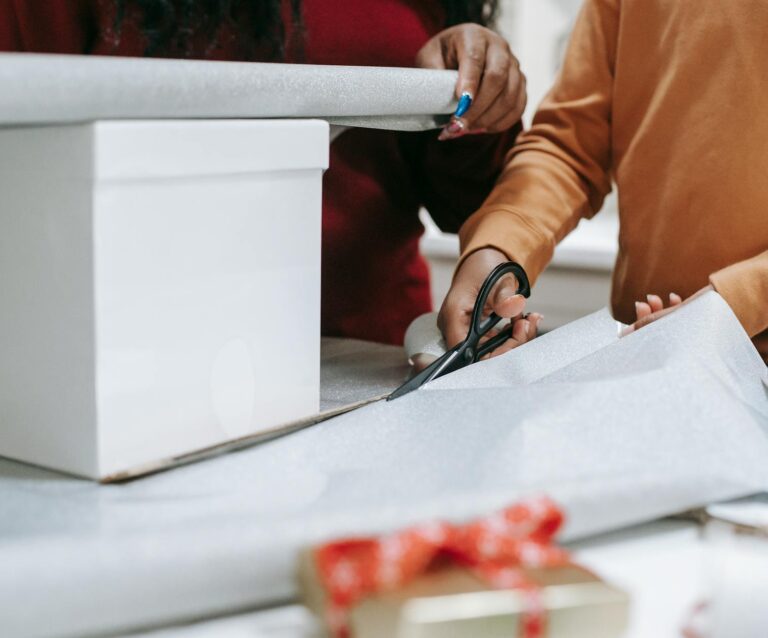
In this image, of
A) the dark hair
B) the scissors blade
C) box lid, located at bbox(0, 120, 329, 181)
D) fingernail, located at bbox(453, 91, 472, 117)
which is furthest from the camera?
the dark hair

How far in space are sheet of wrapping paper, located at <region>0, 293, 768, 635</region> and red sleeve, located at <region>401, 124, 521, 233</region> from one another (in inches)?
14.5

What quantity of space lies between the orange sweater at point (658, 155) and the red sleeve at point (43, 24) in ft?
1.20

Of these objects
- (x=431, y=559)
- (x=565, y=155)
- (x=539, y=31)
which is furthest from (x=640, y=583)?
(x=539, y=31)

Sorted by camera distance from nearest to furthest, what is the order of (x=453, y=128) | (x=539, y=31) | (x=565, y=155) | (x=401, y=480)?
1. (x=401, y=480)
2. (x=453, y=128)
3. (x=565, y=155)
4. (x=539, y=31)

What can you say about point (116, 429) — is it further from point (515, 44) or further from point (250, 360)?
point (515, 44)

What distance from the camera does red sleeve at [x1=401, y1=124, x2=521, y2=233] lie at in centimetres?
83

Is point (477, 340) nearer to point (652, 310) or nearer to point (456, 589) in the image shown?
point (652, 310)

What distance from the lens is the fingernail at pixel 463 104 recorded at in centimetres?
60

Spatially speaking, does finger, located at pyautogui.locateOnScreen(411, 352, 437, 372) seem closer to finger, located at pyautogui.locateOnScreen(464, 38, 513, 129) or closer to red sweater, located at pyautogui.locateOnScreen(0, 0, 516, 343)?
finger, located at pyautogui.locateOnScreen(464, 38, 513, 129)

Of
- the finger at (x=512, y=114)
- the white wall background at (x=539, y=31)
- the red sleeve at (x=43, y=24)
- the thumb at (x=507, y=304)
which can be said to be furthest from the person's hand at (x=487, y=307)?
the white wall background at (x=539, y=31)

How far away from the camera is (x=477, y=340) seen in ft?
1.83

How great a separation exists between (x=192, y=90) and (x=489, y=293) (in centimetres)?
24

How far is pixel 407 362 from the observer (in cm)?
65

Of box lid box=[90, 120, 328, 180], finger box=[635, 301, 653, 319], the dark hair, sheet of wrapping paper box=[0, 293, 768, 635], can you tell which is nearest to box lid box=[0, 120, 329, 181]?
box lid box=[90, 120, 328, 180]
